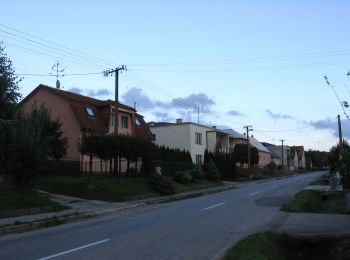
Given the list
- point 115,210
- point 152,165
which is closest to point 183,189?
point 152,165

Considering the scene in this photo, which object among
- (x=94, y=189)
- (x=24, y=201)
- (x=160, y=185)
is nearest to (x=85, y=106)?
(x=160, y=185)

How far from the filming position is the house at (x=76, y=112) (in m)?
42.6

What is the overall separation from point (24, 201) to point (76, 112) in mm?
21961

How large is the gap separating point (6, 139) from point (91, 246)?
37.8ft

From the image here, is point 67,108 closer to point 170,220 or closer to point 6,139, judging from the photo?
point 6,139

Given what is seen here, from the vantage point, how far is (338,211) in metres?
20.5

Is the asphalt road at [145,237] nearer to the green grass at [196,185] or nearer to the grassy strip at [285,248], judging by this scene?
the grassy strip at [285,248]

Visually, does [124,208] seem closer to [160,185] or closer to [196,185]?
[160,185]

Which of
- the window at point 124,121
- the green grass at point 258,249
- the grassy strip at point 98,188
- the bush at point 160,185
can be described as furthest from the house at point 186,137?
the green grass at point 258,249

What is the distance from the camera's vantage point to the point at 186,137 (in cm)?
6744

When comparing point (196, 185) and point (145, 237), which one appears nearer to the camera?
point (145, 237)

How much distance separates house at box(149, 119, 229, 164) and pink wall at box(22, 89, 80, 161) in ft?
70.9

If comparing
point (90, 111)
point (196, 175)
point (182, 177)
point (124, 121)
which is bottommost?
point (182, 177)

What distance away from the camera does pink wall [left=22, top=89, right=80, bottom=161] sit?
42531mm
